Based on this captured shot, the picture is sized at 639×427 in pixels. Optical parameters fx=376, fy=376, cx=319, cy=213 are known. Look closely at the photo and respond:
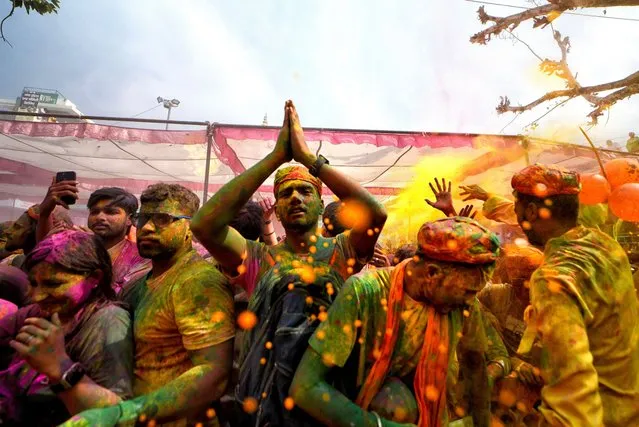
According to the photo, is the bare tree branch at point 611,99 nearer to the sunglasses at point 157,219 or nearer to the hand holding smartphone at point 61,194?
the sunglasses at point 157,219

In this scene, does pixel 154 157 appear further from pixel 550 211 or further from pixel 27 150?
pixel 550 211

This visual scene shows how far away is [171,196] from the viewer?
2.49m

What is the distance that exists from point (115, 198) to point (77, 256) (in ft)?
5.64

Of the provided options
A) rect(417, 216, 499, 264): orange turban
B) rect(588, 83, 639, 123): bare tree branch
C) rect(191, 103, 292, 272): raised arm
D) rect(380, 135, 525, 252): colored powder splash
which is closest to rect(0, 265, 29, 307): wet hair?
rect(191, 103, 292, 272): raised arm

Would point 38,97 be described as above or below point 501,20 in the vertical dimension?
above

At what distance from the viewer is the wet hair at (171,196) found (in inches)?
96.0

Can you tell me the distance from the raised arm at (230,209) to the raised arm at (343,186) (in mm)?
55

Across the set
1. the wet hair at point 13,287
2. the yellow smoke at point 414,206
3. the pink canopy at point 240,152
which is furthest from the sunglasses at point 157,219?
the yellow smoke at point 414,206

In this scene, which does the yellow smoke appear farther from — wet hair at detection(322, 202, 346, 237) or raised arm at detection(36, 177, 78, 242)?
raised arm at detection(36, 177, 78, 242)

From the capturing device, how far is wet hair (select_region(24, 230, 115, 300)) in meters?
2.03

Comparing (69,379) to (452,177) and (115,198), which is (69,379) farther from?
(452,177)

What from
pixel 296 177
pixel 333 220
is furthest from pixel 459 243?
pixel 333 220

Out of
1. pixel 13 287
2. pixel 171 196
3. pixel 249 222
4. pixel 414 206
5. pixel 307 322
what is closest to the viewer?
pixel 307 322

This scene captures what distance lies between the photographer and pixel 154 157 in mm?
8438
